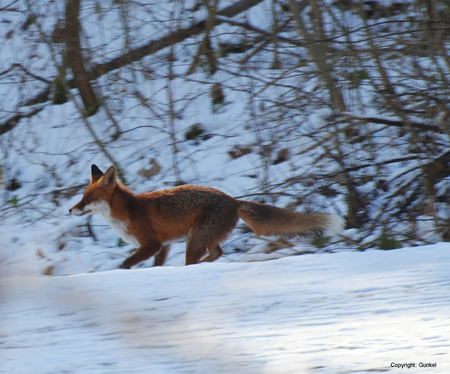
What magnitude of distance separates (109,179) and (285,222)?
2.02m

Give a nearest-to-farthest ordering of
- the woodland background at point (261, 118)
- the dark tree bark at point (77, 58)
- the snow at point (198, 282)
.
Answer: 1. the snow at point (198, 282)
2. the woodland background at point (261, 118)
3. the dark tree bark at point (77, 58)

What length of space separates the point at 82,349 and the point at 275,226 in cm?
358

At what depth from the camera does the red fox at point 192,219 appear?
6.23m

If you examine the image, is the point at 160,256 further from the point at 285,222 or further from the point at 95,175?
the point at 285,222

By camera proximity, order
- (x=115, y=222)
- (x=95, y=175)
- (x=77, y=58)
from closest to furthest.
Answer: (x=115, y=222) < (x=95, y=175) < (x=77, y=58)

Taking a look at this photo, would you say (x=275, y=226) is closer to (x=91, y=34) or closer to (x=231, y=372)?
(x=231, y=372)

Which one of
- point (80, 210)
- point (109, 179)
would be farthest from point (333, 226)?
point (80, 210)

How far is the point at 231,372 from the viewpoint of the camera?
1.27 meters

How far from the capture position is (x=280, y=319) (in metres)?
3.46

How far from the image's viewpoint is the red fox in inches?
245

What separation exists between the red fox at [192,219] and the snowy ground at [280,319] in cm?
160

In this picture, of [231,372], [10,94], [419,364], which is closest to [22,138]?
[10,94]

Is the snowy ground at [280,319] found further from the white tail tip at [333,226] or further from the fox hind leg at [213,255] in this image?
the fox hind leg at [213,255]

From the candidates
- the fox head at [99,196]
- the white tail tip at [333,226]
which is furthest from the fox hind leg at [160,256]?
the white tail tip at [333,226]
